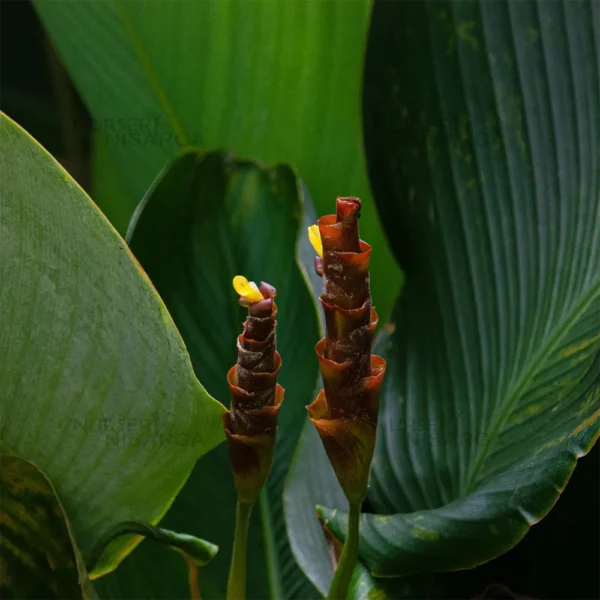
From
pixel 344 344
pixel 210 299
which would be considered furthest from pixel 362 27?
pixel 344 344

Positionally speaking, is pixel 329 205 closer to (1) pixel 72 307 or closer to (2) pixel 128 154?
(2) pixel 128 154

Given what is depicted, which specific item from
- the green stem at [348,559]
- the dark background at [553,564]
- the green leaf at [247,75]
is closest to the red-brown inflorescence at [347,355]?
the green stem at [348,559]

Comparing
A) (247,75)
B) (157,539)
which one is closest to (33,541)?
(157,539)

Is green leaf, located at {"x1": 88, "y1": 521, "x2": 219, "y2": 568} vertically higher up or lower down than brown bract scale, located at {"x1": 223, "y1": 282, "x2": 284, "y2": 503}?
lower down

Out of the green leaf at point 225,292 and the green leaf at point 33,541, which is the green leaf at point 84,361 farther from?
the green leaf at point 225,292

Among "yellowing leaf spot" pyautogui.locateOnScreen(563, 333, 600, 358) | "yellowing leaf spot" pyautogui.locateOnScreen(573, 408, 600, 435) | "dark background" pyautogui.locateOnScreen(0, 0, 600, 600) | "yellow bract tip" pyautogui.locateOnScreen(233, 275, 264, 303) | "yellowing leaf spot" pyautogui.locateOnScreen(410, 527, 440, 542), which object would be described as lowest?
"dark background" pyautogui.locateOnScreen(0, 0, 600, 600)

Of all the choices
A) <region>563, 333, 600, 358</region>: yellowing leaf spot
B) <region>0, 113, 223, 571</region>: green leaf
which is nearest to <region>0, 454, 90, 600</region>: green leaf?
<region>0, 113, 223, 571</region>: green leaf

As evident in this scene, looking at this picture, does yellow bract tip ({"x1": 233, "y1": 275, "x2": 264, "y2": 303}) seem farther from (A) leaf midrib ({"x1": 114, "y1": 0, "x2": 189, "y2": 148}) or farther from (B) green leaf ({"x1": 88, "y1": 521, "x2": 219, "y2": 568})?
(A) leaf midrib ({"x1": 114, "y1": 0, "x2": 189, "y2": 148})
